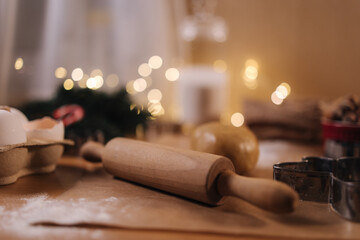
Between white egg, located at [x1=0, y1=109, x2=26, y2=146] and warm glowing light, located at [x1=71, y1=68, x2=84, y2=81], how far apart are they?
56 cm

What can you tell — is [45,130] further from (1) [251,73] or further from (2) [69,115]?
(1) [251,73]

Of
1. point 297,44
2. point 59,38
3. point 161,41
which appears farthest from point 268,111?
point 59,38

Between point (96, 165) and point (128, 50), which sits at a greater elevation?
point (128, 50)

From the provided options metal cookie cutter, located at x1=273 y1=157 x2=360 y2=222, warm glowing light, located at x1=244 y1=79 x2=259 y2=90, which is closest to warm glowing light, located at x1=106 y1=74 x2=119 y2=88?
warm glowing light, located at x1=244 y1=79 x2=259 y2=90

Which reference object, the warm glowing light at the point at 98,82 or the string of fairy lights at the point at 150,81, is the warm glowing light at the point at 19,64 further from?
the warm glowing light at the point at 98,82

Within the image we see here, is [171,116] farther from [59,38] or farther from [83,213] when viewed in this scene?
[83,213]

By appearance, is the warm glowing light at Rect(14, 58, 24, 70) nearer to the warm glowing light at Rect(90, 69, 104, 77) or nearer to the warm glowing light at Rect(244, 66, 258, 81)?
the warm glowing light at Rect(90, 69, 104, 77)

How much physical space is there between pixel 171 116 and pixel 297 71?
0.61m

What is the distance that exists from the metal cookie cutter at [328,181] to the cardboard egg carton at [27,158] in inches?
16.6

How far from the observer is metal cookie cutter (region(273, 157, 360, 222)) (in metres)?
0.46

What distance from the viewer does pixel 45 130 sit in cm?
69

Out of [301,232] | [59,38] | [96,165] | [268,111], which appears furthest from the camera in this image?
[268,111]

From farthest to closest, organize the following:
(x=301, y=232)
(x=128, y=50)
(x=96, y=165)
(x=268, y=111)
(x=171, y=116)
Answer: (x=171, y=116), (x=128, y=50), (x=268, y=111), (x=96, y=165), (x=301, y=232)

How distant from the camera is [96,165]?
0.80 meters
